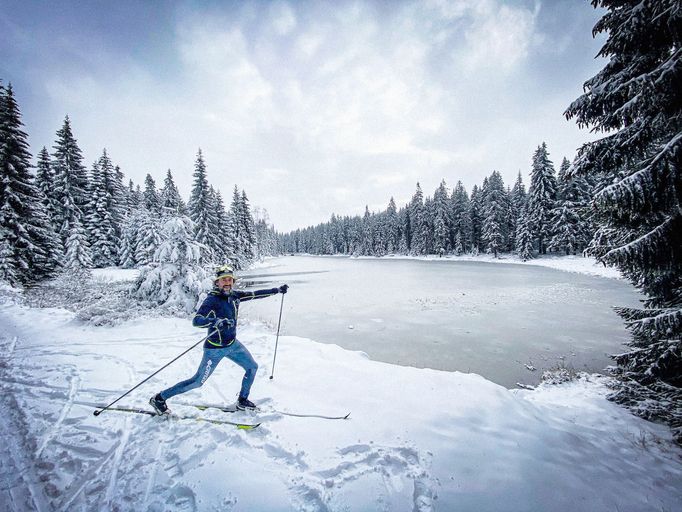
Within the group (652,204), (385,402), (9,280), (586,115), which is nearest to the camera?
(652,204)

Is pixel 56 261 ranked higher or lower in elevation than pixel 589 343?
higher

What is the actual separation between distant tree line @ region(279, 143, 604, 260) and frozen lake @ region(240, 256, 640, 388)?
4.98m

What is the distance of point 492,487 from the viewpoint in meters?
3.19

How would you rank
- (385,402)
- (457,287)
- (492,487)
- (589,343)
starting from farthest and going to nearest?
(457,287) < (589,343) < (385,402) < (492,487)

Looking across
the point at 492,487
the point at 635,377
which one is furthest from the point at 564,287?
the point at 492,487

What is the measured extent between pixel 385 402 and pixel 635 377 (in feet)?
20.0

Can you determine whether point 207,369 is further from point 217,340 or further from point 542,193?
point 542,193

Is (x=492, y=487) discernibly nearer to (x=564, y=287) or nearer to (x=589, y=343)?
(x=589, y=343)

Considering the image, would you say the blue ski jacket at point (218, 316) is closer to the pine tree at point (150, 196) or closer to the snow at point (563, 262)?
the snow at point (563, 262)

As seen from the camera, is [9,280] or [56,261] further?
[56,261]

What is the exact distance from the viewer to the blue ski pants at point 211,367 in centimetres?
439

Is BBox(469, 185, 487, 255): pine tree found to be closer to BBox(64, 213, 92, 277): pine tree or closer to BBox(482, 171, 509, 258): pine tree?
BBox(482, 171, 509, 258): pine tree

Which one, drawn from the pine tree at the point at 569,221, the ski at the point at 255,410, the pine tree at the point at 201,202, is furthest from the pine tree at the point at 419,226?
the ski at the point at 255,410

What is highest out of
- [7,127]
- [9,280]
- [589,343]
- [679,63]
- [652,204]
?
[7,127]
